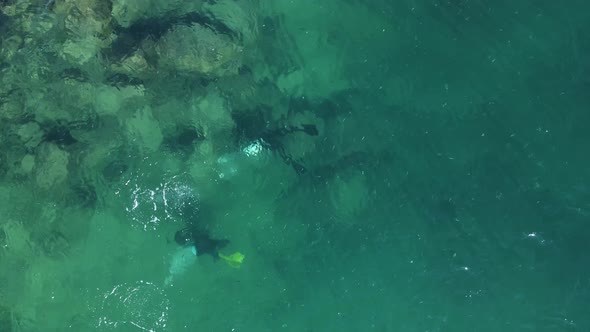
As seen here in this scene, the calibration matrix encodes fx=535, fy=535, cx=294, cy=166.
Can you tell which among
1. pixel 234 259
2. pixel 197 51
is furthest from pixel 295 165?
pixel 197 51

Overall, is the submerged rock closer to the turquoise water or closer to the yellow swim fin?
the turquoise water

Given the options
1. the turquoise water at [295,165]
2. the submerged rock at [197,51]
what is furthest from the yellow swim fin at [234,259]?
the submerged rock at [197,51]

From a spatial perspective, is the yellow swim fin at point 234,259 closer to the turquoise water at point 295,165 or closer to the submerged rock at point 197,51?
the turquoise water at point 295,165

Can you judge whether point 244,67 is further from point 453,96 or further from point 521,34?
point 521,34

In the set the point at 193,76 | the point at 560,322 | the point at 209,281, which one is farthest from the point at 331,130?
the point at 560,322

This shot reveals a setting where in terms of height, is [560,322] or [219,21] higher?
[219,21]
